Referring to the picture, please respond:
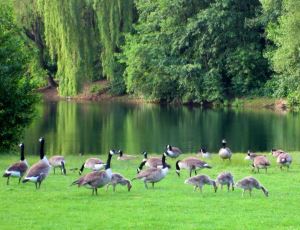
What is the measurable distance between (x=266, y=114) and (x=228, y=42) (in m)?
12.1

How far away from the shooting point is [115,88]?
75.1 meters

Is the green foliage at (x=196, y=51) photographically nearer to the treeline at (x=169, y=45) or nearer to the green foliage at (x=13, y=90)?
the treeline at (x=169, y=45)

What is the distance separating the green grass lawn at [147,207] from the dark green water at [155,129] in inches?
622

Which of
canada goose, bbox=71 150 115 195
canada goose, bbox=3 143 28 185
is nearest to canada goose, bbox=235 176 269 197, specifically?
canada goose, bbox=71 150 115 195

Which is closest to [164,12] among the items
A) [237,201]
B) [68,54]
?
[68,54]

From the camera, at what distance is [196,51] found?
67.2 m

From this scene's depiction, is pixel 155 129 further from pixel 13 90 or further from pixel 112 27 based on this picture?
pixel 112 27

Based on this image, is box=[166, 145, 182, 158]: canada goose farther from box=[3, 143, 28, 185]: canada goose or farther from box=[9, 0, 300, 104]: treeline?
box=[9, 0, 300, 104]: treeline

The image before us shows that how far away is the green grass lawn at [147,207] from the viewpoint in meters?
12.1

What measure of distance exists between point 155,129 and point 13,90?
69.6ft

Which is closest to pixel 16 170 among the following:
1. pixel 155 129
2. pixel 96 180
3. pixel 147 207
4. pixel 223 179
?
pixel 96 180

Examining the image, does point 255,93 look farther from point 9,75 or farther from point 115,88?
point 9,75

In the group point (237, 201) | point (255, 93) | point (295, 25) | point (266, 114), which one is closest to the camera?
point (237, 201)

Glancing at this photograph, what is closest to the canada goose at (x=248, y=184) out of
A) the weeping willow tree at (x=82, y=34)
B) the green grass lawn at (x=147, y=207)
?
the green grass lawn at (x=147, y=207)
